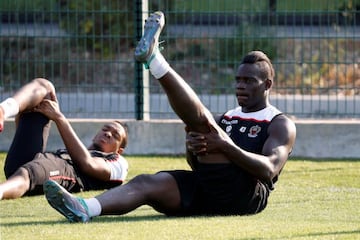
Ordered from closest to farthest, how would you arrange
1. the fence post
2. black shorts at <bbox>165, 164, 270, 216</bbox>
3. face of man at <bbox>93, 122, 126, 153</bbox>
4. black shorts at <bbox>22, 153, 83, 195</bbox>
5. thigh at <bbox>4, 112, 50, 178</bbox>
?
black shorts at <bbox>165, 164, 270, 216</bbox>, black shorts at <bbox>22, 153, 83, 195</bbox>, thigh at <bbox>4, 112, 50, 178</bbox>, face of man at <bbox>93, 122, 126, 153</bbox>, the fence post

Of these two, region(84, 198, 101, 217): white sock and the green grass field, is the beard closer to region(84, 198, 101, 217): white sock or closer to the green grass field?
the green grass field

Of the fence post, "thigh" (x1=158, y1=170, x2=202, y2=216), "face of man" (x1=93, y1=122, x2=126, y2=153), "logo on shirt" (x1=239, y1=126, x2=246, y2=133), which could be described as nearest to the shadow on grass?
"thigh" (x1=158, y1=170, x2=202, y2=216)

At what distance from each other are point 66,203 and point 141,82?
5.60 metres

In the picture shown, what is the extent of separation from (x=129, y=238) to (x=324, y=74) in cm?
741

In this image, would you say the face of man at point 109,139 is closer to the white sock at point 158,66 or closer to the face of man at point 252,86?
the face of man at point 252,86

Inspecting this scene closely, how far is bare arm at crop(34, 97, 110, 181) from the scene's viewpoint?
384 inches

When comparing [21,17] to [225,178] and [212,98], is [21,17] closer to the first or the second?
[212,98]

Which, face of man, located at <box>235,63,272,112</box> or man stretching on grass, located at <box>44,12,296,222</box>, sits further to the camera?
face of man, located at <box>235,63,272,112</box>

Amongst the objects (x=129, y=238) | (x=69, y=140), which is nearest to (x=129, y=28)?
(x=69, y=140)

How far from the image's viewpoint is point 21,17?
44.9 ft

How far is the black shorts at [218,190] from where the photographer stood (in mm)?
8391

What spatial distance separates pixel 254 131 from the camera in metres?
8.70

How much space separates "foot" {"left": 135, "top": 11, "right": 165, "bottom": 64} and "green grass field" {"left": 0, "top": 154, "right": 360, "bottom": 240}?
3.69 feet

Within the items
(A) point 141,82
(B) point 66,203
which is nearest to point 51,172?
(B) point 66,203
